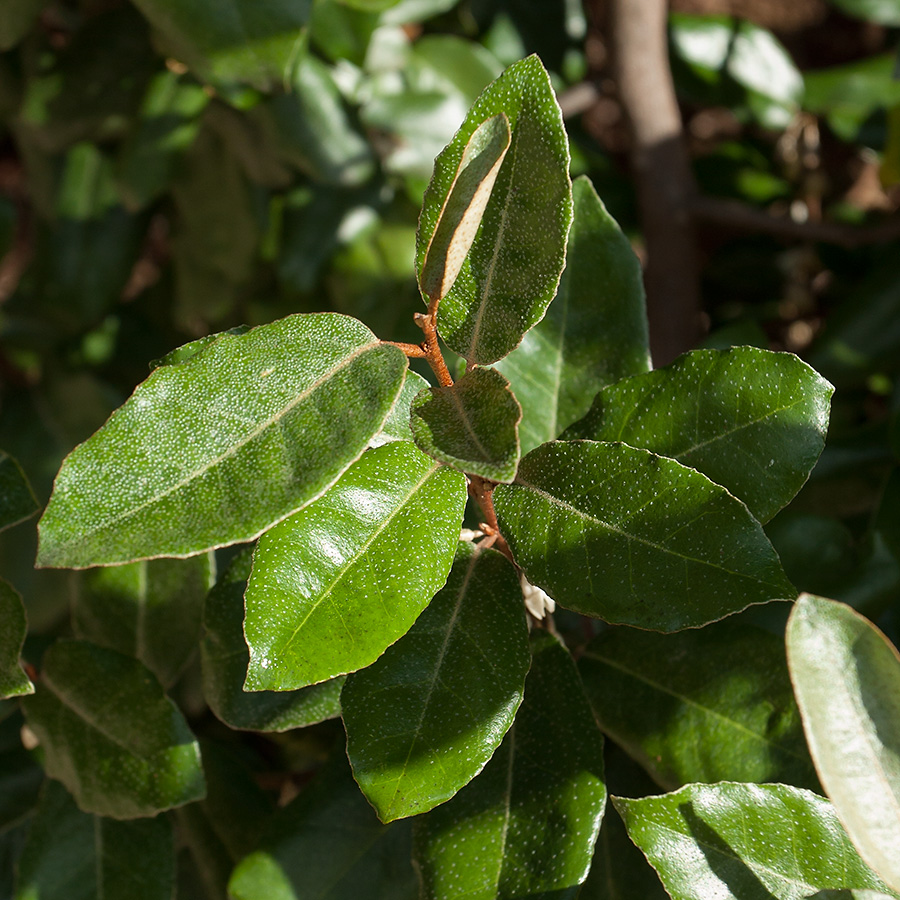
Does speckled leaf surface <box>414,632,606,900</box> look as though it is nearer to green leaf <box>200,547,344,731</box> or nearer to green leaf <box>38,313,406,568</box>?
green leaf <box>200,547,344,731</box>

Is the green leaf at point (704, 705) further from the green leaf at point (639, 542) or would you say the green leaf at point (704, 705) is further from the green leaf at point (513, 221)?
the green leaf at point (513, 221)

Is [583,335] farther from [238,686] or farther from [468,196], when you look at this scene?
[238,686]

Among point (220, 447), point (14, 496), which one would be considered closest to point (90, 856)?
point (14, 496)

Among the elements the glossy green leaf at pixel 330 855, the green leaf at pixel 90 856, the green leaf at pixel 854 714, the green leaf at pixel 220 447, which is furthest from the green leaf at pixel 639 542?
the green leaf at pixel 90 856

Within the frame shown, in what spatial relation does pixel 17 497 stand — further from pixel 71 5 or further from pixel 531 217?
pixel 71 5

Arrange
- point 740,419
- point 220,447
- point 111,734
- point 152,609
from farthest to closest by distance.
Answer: point 152,609 < point 111,734 < point 740,419 < point 220,447

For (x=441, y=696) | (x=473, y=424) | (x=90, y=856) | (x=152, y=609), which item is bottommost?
(x=90, y=856)

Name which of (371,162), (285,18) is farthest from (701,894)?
(371,162)

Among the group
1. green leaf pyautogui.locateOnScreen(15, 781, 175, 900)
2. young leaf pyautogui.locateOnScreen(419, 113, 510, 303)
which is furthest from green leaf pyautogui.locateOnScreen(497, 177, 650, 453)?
green leaf pyautogui.locateOnScreen(15, 781, 175, 900)
